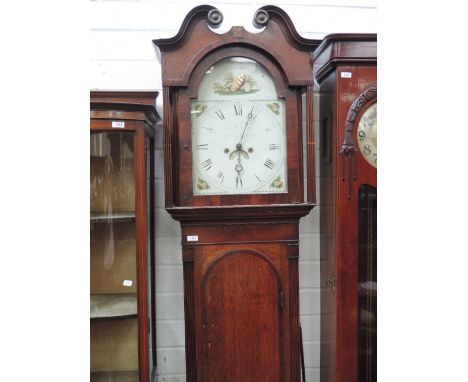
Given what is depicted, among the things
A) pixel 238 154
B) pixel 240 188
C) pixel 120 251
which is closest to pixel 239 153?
pixel 238 154

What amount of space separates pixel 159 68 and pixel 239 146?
68 centimetres

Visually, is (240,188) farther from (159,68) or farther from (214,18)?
(159,68)

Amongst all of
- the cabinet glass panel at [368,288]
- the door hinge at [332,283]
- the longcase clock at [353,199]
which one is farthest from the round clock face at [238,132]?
the door hinge at [332,283]

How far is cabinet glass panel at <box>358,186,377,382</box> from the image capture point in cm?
182

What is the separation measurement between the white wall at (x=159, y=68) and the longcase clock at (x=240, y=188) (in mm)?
459

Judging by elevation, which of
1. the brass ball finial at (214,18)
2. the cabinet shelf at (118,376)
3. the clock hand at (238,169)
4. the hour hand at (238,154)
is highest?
the brass ball finial at (214,18)

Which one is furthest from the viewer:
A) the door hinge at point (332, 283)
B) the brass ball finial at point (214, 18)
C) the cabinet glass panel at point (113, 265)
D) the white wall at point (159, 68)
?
the white wall at point (159, 68)

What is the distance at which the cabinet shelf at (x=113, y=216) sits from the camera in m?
1.74

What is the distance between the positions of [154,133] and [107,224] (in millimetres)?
486

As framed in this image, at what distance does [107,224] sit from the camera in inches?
69.4

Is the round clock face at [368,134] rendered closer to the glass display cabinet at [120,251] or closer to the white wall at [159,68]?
the white wall at [159,68]

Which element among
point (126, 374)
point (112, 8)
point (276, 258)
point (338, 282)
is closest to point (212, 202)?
point (276, 258)

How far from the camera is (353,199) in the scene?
71.0 inches

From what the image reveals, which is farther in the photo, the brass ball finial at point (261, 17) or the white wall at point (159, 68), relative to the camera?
the white wall at point (159, 68)
